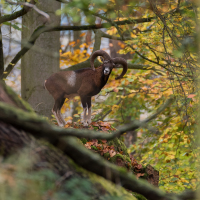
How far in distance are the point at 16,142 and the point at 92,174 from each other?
2.04 ft

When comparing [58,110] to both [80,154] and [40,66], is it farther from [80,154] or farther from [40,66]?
[80,154]

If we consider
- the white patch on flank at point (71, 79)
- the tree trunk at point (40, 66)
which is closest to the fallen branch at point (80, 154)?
the white patch on flank at point (71, 79)

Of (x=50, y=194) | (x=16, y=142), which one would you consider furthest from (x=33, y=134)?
(x=50, y=194)

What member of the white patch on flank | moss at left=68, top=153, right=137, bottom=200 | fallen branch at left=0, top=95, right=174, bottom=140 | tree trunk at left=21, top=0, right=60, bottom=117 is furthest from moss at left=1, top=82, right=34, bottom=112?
tree trunk at left=21, top=0, right=60, bottom=117

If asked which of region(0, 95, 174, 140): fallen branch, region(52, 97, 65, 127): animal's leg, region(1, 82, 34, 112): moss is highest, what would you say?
region(1, 82, 34, 112): moss

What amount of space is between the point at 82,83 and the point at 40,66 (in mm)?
2652

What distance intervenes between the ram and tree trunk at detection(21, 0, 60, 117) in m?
1.93

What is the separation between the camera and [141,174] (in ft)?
18.1

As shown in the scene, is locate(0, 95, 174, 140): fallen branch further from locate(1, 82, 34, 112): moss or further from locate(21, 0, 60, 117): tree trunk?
locate(21, 0, 60, 117): tree trunk

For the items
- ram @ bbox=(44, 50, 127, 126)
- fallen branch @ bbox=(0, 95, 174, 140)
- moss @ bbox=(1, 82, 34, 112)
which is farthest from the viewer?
ram @ bbox=(44, 50, 127, 126)

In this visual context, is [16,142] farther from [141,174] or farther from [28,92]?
[28,92]

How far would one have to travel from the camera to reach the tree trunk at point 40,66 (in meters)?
8.27

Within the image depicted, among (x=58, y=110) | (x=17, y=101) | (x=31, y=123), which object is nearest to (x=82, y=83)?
(x=58, y=110)

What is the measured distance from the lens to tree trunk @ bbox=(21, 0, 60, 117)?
8.27 meters
